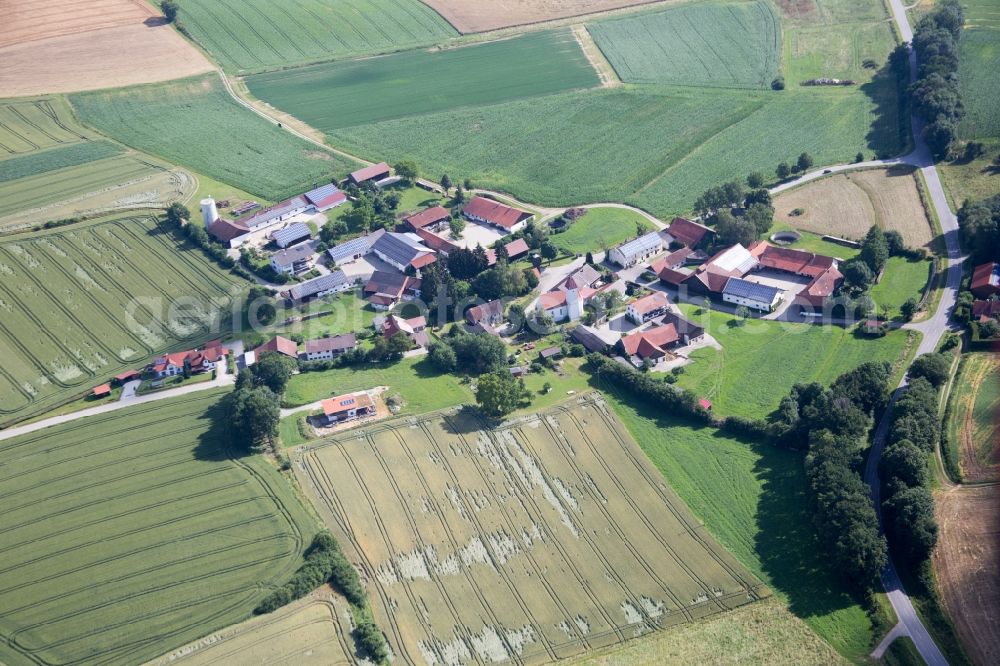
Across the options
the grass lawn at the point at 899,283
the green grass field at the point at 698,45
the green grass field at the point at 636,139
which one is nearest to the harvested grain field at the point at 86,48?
the green grass field at the point at 636,139

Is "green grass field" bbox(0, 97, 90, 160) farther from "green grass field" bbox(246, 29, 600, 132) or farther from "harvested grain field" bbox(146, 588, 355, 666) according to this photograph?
"harvested grain field" bbox(146, 588, 355, 666)

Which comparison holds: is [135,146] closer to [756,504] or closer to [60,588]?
[60,588]

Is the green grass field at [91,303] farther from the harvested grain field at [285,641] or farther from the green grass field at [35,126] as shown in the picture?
the harvested grain field at [285,641]

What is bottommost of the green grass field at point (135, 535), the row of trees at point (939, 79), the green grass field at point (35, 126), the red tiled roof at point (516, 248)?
the green grass field at point (35, 126)

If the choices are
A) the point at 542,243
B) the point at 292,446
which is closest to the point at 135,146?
the point at 542,243

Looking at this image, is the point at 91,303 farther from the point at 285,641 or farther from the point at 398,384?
the point at 285,641

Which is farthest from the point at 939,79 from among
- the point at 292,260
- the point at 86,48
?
the point at 86,48
